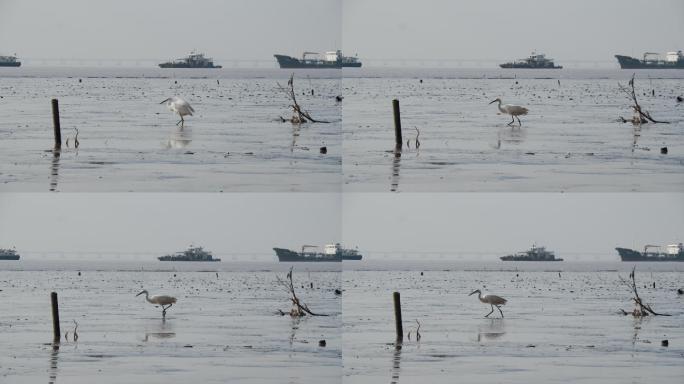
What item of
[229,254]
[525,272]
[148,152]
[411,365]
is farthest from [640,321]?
[148,152]

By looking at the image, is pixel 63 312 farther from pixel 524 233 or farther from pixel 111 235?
pixel 524 233

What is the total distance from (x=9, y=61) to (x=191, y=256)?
116 centimetres

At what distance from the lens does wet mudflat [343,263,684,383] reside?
250 inches

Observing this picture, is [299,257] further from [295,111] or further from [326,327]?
[295,111]

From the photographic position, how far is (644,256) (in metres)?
6.44

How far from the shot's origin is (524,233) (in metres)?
6.52

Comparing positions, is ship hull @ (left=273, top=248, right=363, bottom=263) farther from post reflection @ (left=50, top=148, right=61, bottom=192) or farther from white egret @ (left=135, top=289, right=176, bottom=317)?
post reflection @ (left=50, top=148, right=61, bottom=192)

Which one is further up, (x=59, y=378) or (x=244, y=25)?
(x=244, y=25)

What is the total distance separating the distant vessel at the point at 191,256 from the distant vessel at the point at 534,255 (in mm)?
1319

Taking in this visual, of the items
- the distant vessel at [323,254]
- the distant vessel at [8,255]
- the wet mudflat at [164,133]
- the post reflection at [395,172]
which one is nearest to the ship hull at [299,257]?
the distant vessel at [323,254]

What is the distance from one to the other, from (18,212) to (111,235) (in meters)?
0.41

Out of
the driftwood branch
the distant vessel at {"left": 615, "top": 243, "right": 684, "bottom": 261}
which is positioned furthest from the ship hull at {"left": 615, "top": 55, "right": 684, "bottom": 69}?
the driftwood branch

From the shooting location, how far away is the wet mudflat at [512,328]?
6355mm

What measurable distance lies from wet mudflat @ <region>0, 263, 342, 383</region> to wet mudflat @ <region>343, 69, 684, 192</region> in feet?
2.04
